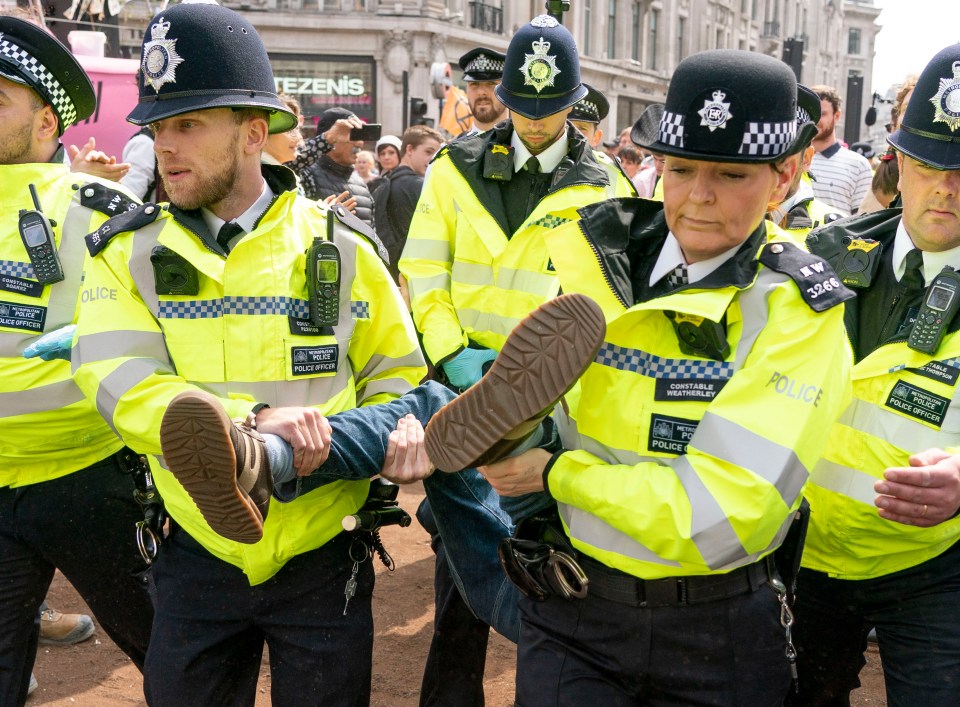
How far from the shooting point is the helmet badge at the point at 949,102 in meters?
2.97

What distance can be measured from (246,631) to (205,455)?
86 cm

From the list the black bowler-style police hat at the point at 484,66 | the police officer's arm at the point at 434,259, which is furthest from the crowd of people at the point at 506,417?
the black bowler-style police hat at the point at 484,66

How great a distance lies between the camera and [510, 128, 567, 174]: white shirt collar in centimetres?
487

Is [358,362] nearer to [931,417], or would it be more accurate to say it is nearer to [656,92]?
[931,417]

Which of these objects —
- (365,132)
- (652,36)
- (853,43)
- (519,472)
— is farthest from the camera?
(853,43)

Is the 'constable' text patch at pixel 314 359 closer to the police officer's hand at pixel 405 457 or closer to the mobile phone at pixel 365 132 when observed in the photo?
the police officer's hand at pixel 405 457

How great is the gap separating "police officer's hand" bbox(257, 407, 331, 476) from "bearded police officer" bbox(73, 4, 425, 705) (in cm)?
11

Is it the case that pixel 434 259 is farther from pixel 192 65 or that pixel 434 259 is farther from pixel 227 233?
pixel 192 65

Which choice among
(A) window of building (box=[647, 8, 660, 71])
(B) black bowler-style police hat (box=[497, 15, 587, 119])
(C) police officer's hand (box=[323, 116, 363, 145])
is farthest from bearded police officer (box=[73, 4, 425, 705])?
(A) window of building (box=[647, 8, 660, 71])

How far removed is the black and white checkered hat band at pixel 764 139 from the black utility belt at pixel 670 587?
97cm

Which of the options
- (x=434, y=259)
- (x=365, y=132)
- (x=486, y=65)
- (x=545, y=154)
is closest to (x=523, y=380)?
(x=434, y=259)

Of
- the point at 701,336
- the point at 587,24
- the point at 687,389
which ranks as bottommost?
the point at 687,389

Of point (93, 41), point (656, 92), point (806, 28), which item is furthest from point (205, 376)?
point (806, 28)

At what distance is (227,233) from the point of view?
3.05 metres
